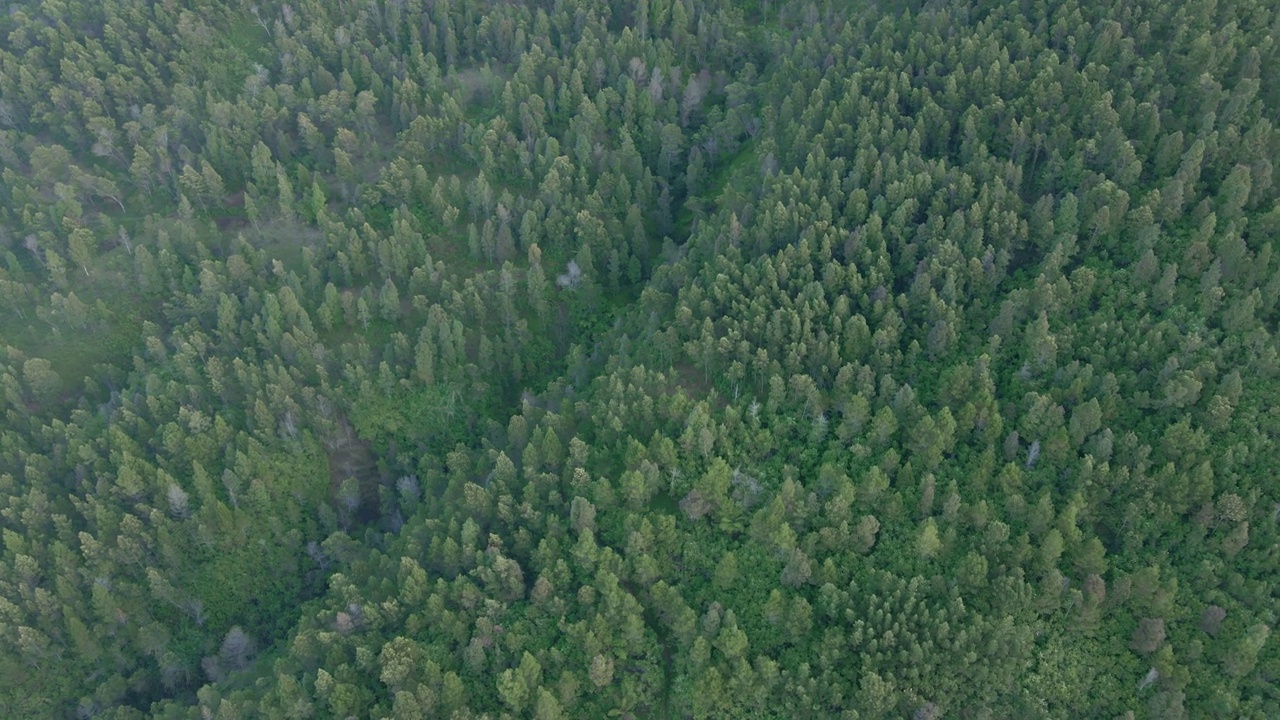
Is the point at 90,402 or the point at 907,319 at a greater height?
the point at 907,319

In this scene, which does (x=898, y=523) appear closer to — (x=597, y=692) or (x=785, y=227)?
(x=597, y=692)

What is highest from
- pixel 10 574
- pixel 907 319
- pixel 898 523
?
pixel 907 319

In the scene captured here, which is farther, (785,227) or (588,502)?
(785,227)

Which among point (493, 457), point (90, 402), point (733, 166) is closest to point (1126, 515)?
point (493, 457)

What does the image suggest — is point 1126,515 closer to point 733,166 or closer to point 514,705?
point 514,705

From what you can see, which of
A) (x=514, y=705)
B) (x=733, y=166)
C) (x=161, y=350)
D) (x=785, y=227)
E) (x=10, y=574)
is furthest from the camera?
(x=733, y=166)

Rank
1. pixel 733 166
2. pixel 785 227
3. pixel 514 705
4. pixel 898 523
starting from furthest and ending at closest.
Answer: pixel 733 166, pixel 785 227, pixel 898 523, pixel 514 705

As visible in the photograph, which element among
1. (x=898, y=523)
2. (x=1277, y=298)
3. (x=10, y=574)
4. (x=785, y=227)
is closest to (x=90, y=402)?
(x=10, y=574)
